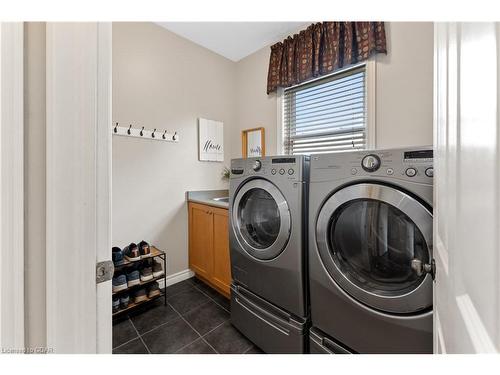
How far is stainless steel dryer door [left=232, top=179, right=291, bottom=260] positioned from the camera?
48.0 inches

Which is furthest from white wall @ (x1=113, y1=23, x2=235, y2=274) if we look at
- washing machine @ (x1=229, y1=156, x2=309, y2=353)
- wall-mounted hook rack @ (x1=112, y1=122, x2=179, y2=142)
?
washing machine @ (x1=229, y1=156, x2=309, y2=353)

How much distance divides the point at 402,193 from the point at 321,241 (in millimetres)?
418

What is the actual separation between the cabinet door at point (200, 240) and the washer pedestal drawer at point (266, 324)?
0.58 meters

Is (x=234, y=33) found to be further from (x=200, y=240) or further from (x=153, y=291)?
(x=153, y=291)

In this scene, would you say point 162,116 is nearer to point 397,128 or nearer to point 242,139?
point 242,139

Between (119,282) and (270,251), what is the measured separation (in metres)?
1.23

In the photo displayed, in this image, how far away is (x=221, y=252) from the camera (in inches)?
74.0

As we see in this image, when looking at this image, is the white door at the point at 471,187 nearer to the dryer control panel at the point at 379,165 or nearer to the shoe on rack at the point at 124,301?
the dryer control panel at the point at 379,165

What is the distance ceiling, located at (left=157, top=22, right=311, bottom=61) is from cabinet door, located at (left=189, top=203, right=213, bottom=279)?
5.73 feet

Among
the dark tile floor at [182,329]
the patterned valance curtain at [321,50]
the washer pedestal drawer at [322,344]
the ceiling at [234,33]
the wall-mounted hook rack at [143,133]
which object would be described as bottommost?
the dark tile floor at [182,329]

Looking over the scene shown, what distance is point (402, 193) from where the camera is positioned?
0.83 m

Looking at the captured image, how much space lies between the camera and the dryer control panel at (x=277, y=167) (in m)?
1.16

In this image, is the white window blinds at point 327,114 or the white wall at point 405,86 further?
the white window blinds at point 327,114

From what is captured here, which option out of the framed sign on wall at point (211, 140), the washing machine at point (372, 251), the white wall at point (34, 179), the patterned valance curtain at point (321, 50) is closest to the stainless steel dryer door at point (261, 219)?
the washing machine at point (372, 251)
